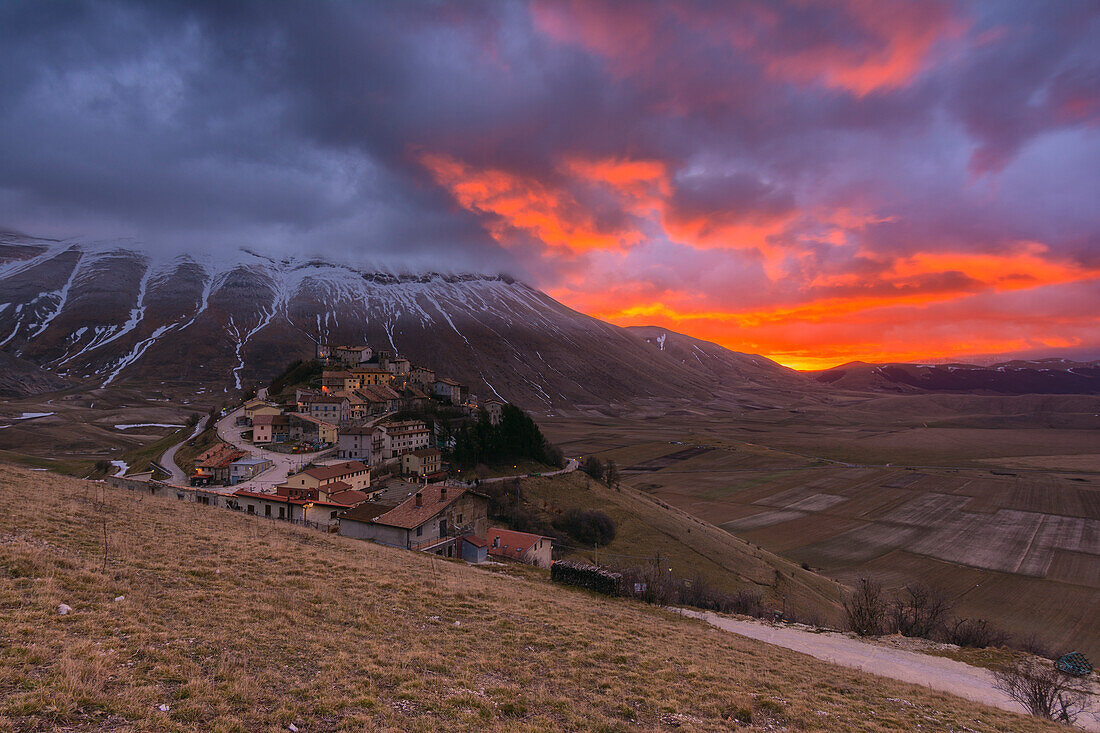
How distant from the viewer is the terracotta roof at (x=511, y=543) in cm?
4128

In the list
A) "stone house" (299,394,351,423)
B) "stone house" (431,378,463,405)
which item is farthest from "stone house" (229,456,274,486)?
"stone house" (431,378,463,405)

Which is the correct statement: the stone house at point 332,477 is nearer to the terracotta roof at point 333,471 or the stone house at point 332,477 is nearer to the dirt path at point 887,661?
the terracotta roof at point 333,471

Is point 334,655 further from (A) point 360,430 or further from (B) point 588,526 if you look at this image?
(A) point 360,430

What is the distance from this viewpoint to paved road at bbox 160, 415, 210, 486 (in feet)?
208

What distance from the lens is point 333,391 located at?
97.7 metres

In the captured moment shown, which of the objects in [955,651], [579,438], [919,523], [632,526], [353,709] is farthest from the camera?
[579,438]

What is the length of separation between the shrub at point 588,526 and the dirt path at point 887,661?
32159 mm

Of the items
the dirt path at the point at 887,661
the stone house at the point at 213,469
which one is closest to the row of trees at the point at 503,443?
Result: the stone house at the point at 213,469

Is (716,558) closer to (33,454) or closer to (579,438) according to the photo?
(579,438)

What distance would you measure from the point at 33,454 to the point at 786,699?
145043mm

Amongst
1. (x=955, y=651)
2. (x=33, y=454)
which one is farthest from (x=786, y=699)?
(x=33, y=454)

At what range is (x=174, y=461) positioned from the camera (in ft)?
249

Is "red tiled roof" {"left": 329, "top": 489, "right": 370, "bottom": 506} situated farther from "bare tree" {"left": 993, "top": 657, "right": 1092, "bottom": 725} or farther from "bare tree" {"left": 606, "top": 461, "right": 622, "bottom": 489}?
"bare tree" {"left": 993, "top": 657, "right": 1092, "bottom": 725}

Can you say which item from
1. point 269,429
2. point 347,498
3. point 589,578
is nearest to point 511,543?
point 589,578
